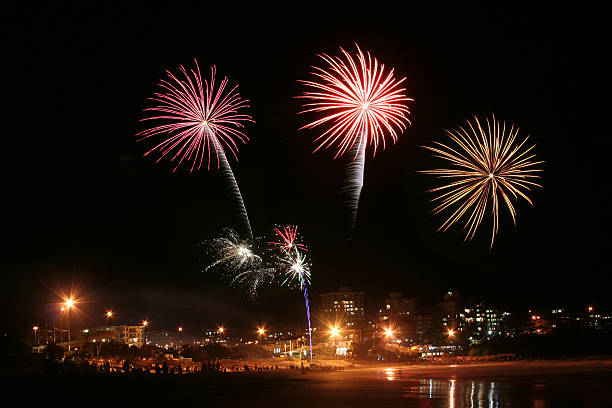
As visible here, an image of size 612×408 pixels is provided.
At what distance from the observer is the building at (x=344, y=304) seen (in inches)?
6427

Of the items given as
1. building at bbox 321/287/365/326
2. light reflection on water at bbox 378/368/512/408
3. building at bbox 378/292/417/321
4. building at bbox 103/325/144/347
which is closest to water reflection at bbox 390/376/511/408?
light reflection on water at bbox 378/368/512/408

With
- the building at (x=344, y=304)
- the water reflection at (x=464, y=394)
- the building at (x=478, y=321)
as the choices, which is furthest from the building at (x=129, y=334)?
the building at (x=344, y=304)

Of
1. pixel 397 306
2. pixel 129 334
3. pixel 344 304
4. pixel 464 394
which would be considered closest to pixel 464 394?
pixel 464 394

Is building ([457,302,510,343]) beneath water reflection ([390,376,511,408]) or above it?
beneath

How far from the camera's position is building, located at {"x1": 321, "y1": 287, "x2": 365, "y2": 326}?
6427 inches

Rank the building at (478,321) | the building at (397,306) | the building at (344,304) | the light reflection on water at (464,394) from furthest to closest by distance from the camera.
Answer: the building at (344,304), the building at (397,306), the building at (478,321), the light reflection on water at (464,394)

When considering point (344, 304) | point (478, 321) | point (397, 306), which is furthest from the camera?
point (344, 304)

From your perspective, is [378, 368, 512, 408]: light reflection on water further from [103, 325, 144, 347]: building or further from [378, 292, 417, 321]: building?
[378, 292, 417, 321]: building

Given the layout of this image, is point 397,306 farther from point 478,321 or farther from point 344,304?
point 478,321

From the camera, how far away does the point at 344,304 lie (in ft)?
552

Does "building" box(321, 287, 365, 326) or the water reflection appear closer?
the water reflection

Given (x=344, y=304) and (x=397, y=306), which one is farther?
(x=344, y=304)

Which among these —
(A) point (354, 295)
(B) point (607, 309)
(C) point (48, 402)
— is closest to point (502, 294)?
(B) point (607, 309)

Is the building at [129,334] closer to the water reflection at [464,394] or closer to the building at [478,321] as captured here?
the water reflection at [464,394]
